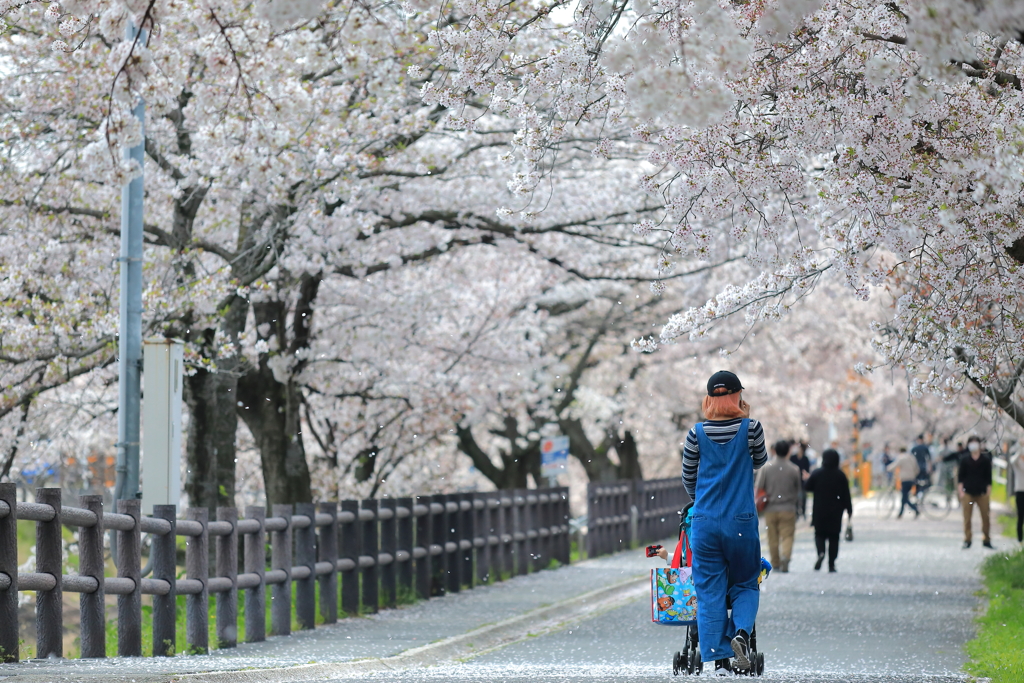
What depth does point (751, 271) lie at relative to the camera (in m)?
22.7

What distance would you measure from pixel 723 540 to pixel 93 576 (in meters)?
4.24

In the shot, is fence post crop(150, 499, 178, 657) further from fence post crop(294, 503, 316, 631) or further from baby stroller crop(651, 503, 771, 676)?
baby stroller crop(651, 503, 771, 676)

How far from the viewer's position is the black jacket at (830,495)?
18750 millimetres

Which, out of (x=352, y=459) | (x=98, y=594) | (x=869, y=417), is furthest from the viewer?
(x=869, y=417)

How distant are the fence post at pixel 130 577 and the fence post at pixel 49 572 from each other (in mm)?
901

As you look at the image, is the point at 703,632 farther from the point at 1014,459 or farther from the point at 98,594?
the point at 1014,459

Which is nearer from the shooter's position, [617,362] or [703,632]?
[703,632]

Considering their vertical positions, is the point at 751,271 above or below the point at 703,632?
above

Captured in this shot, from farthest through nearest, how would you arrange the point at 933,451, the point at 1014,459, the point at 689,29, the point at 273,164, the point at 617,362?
the point at 933,451 → the point at 617,362 → the point at 1014,459 → the point at 273,164 → the point at 689,29

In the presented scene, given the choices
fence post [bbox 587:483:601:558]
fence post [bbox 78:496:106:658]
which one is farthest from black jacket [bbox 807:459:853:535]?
fence post [bbox 78:496:106:658]

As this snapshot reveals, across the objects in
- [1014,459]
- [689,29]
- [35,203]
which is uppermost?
[35,203]

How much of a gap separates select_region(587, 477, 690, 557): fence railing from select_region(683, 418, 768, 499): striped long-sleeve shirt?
15110 mm

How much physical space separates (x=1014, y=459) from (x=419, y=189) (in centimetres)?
1122

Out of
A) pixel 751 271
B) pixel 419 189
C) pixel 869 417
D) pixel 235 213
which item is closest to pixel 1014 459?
pixel 751 271
